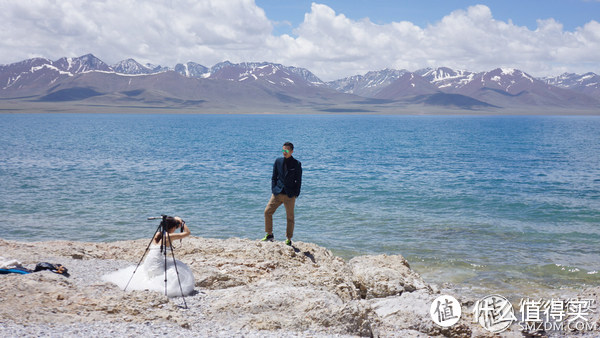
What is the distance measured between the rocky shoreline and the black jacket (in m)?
1.29

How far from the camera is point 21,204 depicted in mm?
23016

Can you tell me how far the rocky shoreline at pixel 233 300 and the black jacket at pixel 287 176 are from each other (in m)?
1.29

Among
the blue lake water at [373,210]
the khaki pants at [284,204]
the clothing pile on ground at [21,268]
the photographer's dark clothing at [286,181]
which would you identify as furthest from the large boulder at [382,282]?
the clothing pile on ground at [21,268]

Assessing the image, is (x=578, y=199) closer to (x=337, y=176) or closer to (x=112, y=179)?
(x=337, y=176)

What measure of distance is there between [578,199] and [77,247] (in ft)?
79.8

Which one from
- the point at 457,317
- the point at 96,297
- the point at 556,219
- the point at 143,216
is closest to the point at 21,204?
the point at 143,216

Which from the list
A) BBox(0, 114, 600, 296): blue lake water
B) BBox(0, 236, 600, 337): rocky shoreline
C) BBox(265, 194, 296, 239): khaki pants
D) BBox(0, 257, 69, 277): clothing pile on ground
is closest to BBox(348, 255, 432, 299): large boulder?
BBox(0, 236, 600, 337): rocky shoreline

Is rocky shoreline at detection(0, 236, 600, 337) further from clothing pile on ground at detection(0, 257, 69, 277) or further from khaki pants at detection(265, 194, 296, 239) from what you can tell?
khaki pants at detection(265, 194, 296, 239)

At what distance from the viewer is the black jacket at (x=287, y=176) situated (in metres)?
11.4

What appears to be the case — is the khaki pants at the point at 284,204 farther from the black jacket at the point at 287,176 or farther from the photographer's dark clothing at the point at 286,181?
the black jacket at the point at 287,176

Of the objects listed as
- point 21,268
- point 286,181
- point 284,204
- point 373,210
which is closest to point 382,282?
point 284,204

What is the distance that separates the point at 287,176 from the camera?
11430 millimetres

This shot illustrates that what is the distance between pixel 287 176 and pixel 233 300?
4226mm

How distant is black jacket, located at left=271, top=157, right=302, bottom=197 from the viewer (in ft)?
37.3
